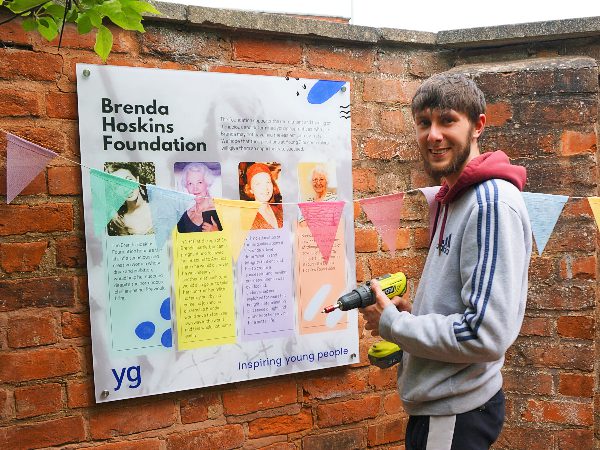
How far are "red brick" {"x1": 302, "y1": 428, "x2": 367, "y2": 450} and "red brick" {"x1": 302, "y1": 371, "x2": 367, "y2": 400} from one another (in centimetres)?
16

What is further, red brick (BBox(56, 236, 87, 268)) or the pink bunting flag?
red brick (BBox(56, 236, 87, 268))

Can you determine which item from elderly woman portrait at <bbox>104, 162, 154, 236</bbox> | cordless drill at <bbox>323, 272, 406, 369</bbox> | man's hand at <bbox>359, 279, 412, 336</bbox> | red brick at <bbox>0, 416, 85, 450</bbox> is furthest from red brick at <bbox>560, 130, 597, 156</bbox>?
red brick at <bbox>0, 416, 85, 450</bbox>

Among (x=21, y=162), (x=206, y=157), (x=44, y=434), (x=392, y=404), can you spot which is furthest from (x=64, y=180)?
(x=392, y=404)

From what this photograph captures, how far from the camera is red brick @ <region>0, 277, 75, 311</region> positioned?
6.28 feet

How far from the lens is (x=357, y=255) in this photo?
2.46 m

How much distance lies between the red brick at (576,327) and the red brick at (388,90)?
3.75 ft

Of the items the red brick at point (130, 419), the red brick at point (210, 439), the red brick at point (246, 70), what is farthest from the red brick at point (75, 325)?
the red brick at point (246, 70)

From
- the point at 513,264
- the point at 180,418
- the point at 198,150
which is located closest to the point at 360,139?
the point at 198,150

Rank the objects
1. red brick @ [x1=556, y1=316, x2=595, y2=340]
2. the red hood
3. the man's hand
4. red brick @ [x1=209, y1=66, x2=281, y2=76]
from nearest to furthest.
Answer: the red hood < the man's hand < red brick @ [x1=209, y1=66, x2=281, y2=76] < red brick @ [x1=556, y1=316, x2=595, y2=340]

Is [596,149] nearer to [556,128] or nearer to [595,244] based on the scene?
[556,128]

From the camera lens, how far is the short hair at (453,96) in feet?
5.37

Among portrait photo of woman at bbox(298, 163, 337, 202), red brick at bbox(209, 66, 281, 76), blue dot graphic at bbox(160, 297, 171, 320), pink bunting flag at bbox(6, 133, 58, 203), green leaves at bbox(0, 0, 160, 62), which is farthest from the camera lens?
portrait photo of woman at bbox(298, 163, 337, 202)

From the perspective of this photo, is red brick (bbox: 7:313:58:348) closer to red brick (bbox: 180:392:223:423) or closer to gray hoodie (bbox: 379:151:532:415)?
red brick (bbox: 180:392:223:423)

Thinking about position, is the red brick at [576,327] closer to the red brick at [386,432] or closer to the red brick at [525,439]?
the red brick at [525,439]
